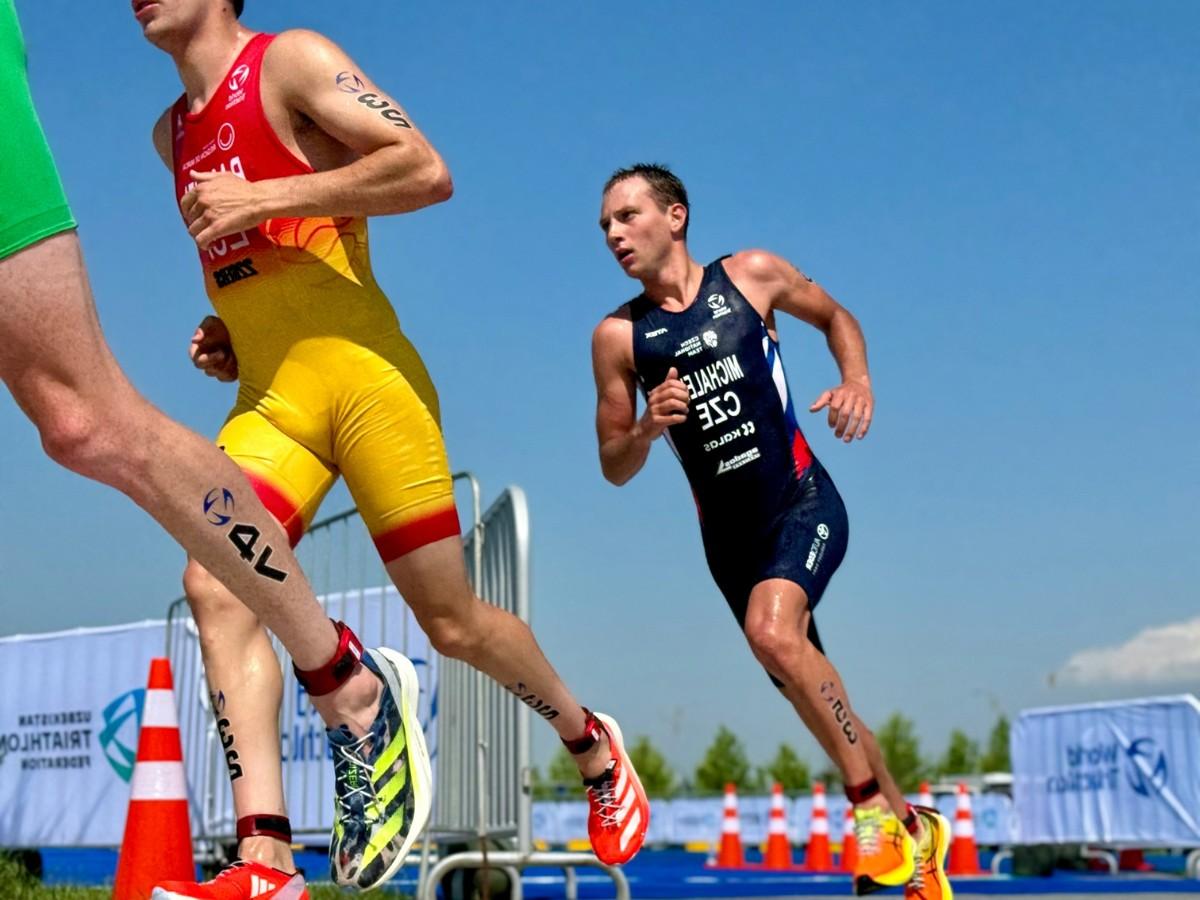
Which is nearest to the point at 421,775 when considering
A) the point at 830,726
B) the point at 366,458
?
the point at 366,458

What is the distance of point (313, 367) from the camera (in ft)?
13.2

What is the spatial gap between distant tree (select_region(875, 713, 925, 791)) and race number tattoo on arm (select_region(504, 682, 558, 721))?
6066 cm

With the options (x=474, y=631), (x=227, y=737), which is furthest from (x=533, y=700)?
(x=227, y=737)

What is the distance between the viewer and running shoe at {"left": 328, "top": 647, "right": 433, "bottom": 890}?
3.50m

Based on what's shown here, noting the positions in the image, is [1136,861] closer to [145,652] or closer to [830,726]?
[145,652]

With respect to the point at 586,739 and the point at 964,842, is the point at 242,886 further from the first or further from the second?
the point at 964,842

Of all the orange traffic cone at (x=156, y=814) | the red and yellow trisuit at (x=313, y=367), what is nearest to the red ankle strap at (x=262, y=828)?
the red and yellow trisuit at (x=313, y=367)

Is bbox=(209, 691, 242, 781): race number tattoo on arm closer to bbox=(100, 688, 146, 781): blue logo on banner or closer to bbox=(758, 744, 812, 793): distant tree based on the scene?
bbox=(100, 688, 146, 781): blue logo on banner

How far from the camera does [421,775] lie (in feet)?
11.8

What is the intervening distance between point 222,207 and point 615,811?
2.45 m

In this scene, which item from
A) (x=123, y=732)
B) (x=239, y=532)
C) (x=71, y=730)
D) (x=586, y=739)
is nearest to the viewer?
(x=239, y=532)

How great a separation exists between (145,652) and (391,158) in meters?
9.88

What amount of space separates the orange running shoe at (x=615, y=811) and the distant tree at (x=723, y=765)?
59958 millimetres

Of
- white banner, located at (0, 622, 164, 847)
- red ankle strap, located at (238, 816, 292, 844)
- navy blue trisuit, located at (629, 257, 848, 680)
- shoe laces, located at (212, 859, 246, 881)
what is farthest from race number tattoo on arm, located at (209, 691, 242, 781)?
white banner, located at (0, 622, 164, 847)
